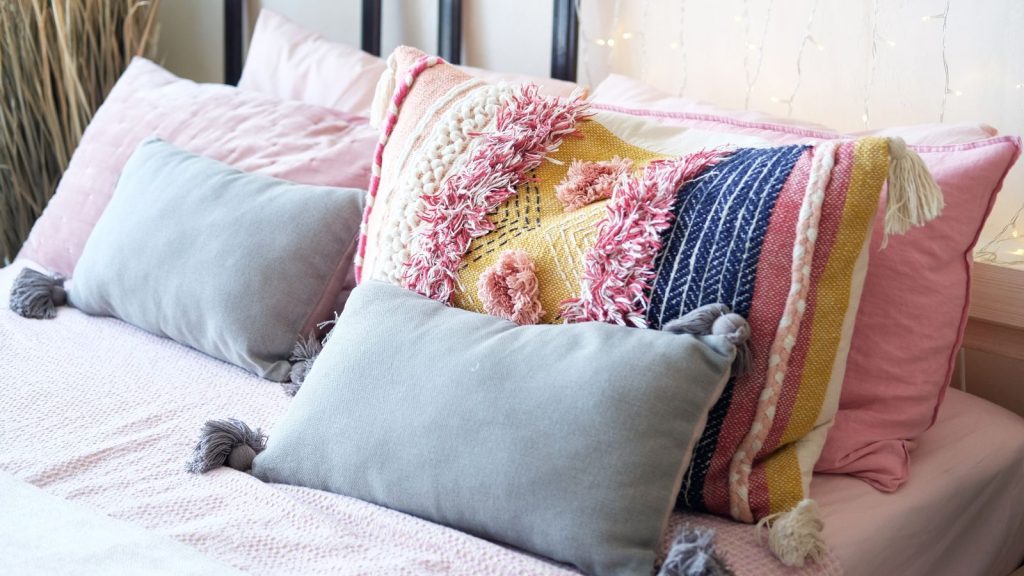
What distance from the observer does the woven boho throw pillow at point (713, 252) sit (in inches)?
39.4

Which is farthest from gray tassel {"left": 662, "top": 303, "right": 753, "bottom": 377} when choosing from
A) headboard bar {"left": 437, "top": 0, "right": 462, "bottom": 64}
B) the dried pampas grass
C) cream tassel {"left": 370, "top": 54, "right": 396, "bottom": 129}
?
the dried pampas grass

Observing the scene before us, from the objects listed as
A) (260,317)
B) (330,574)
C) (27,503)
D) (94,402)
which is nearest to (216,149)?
(260,317)

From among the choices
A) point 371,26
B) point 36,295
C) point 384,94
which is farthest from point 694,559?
point 371,26

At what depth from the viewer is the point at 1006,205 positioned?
1.47 metres

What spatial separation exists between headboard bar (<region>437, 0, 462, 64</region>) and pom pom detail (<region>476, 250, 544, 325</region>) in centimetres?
108

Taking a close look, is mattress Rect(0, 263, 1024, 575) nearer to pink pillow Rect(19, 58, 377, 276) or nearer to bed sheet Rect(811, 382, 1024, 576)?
bed sheet Rect(811, 382, 1024, 576)

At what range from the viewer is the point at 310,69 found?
196 centimetres

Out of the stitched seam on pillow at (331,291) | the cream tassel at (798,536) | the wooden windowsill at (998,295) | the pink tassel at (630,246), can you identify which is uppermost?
the pink tassel at (630,246)

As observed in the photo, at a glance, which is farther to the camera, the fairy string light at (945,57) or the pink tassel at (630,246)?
the fairy string light at (945,57)

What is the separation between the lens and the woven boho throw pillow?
1000 mm

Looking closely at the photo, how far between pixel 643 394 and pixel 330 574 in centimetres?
32

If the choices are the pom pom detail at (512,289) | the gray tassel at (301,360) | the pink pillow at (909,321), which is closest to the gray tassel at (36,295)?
the gray tassel at (301,360)

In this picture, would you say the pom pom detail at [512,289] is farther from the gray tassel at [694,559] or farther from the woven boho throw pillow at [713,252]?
the gray tassel at [694,559]

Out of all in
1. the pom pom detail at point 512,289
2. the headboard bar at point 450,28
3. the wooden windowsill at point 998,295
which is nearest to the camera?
the pom pom detail at point 512,289
